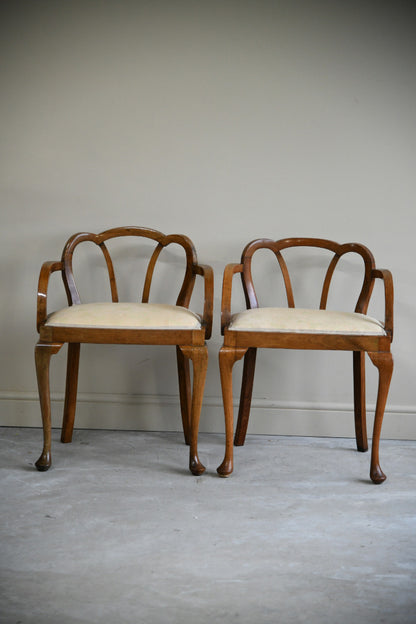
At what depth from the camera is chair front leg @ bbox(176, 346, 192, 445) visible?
2.46 meters

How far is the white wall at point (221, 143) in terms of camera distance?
2.62 m

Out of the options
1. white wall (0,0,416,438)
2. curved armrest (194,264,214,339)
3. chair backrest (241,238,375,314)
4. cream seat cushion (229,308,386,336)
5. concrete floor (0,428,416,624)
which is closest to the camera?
concrete floor (0,428,416,624)

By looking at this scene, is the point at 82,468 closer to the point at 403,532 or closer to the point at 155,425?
the point at 155,425

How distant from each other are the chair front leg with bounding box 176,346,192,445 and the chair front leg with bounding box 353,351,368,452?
690 mm

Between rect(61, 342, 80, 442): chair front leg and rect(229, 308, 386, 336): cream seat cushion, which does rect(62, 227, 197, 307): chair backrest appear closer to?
rect(61, 342, 80, 442): chair front leg

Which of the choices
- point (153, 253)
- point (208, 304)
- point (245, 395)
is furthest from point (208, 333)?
point (153, 253)

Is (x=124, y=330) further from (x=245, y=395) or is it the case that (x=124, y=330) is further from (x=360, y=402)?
(x=360, y=402)

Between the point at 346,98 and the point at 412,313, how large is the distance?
1.00m

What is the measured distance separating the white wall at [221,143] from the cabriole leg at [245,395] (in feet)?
0.72

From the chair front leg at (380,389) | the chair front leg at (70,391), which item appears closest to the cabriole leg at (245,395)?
the chair front leg at (380,389)

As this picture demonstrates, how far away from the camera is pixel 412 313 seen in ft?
8.73

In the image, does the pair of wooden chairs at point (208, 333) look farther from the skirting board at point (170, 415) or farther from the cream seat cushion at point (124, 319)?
the skirting board at point (170, 415)

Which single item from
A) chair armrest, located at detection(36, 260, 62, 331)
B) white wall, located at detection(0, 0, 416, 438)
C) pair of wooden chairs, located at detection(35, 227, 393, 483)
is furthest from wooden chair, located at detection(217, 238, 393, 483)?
chair armrest, located at detection(36, 260, 62, 331)

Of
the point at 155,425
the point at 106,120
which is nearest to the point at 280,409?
the point at 155,425
